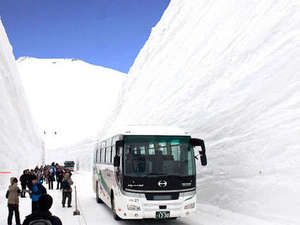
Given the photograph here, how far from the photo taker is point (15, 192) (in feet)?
34.1

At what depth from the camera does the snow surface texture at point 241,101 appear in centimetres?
1177

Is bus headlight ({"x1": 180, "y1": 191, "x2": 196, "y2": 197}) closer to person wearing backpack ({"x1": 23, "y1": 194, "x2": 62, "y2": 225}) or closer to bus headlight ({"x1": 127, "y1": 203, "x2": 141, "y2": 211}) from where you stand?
bus headlight ({"x1": 127, "y1": 203, "x2": 141, "y2": 211})

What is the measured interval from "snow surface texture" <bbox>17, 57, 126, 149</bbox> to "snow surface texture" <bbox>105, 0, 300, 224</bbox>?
164 ft

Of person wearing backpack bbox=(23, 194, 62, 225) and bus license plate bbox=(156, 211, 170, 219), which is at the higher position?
person wearing backpack bbox=(23, 194, 62, 225)

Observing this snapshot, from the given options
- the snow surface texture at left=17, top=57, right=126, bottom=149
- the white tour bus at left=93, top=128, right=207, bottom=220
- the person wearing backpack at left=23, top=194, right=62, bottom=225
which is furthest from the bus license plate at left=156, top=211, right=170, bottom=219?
the snow surface texture at left=17, top=57, right=126, bottom=149

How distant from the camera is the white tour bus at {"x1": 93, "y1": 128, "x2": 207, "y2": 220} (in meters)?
10.2

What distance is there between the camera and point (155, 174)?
10391mm

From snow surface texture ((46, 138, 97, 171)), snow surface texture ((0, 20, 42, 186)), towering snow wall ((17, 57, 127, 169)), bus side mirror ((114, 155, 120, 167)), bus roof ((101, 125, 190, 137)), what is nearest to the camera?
bus side mirror ((114, 155, 120, 167))

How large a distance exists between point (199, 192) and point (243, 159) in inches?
98.7

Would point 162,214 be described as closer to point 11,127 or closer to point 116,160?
point 116,160

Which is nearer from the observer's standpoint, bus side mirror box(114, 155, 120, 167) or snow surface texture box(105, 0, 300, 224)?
bus side mirror box(114, 155, 120, 167)

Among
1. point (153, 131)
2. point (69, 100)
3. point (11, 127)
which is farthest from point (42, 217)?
point (69, 100)

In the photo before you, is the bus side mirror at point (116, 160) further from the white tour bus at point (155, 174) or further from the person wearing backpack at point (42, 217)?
the person wearing backpack at point (42, 217)

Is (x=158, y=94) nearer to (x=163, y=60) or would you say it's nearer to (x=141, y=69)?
(x=163, y=60)
